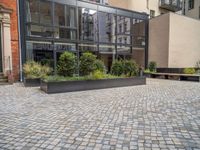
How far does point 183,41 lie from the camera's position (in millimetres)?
17391

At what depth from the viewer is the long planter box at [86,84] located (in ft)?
25.2

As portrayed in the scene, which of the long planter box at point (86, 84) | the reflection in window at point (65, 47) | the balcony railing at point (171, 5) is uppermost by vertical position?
the balcony railing at point (171, 5)

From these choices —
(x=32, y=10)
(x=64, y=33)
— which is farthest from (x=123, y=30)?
(x=32, y=10)

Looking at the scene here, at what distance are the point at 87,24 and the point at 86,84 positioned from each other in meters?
7.30

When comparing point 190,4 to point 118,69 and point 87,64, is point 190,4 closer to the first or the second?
point 118,69

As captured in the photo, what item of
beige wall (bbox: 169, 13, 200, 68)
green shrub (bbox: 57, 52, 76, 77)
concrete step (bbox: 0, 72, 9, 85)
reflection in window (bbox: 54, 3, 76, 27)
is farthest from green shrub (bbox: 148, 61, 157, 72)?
concrete step (bbox: 0, 72, 9, 85)

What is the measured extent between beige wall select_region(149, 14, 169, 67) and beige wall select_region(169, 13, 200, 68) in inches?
17.2

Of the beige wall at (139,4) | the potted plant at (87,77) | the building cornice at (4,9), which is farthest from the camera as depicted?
the beige wall at (139,4)

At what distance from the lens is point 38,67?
34.0ft

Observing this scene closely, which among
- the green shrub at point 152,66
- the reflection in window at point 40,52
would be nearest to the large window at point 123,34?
the green shrub at point 152,66

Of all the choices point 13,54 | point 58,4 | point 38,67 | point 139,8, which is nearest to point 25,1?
point 58,4

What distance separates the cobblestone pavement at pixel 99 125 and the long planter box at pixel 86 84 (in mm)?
1773

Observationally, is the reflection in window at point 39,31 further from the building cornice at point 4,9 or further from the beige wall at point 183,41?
the beige wall at point 183,41

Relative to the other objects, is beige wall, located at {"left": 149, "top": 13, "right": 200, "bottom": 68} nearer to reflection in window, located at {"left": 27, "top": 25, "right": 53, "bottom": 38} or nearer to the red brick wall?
reflection in window, located at {"left": 27, "top": 25, "right": 53, "bottom": 38}
